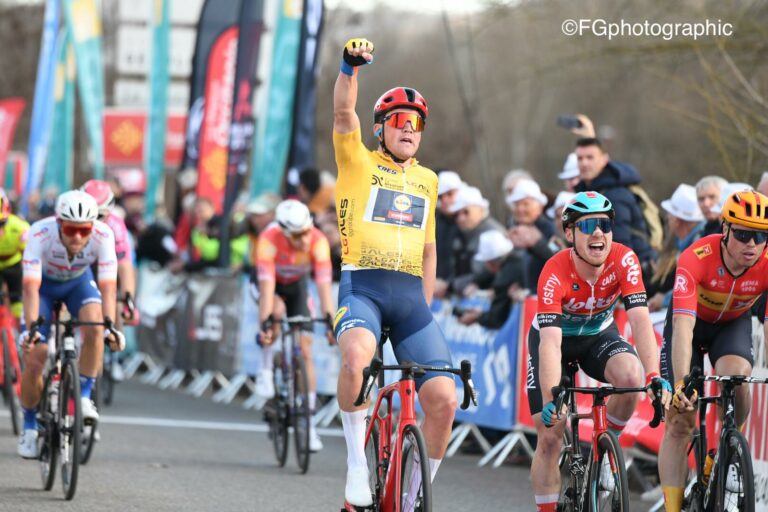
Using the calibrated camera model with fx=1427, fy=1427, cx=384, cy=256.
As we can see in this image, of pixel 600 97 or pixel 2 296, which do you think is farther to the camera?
pixel 600 97

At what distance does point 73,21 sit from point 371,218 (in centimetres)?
2183

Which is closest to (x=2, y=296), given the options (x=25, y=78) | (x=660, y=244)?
(x=660, y=244)

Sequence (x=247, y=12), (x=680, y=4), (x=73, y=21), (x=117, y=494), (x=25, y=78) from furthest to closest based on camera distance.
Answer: (x=25, y=78) → (x=73, y=21) → (x=247, y=12) → (x=680, y=4) → (x=117, y=494)

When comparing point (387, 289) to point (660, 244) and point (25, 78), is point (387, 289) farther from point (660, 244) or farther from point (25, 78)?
point (25, 78)

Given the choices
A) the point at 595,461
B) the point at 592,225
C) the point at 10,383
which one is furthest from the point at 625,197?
the point at 10,383

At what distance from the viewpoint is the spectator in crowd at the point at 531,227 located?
11898mm

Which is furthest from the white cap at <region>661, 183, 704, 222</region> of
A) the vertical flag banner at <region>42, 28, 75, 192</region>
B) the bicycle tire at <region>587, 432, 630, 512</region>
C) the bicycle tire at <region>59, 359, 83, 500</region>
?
the vertical flag banner at <region>42, 28, 75, 192</region>

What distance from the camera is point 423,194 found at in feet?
25.1

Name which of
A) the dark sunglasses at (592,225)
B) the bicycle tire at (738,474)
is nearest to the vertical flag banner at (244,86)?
the dark sunglasses at (592,225)

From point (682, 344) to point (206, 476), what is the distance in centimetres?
473

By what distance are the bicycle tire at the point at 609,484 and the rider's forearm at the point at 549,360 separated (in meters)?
0.37

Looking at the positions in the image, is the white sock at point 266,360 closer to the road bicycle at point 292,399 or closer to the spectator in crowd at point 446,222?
the road bicycle at point 292,399

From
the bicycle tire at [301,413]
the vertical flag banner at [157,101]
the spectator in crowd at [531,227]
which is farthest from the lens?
the vertical flag banner at [157,101]

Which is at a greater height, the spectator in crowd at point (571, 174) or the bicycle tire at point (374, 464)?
the spectator in crowd at point (571, 174)
